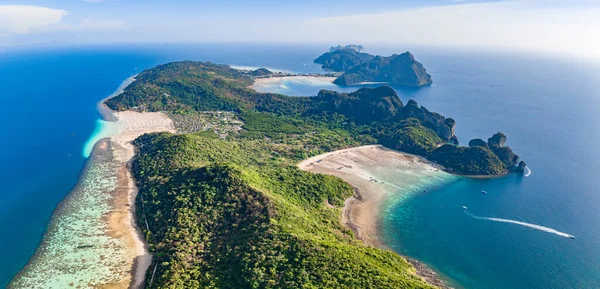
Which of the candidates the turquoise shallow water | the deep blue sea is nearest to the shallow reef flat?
the deep blue sea

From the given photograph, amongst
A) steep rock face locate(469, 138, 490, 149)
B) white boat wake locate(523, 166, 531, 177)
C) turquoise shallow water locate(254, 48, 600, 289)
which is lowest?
turquoise shallow water locate(254, 48, 600, 289)

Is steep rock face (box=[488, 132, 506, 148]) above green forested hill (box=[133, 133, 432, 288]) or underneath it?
above

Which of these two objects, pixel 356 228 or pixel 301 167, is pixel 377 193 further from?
pixel 301 167

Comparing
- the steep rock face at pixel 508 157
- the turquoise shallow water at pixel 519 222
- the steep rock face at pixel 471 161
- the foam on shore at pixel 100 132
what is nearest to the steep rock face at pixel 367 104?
the turquoise shallow water at pixel 519 222

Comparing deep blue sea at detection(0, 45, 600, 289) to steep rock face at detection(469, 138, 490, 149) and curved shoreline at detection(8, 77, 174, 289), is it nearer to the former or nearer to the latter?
curved shoreline at detection(8, 77, 174, 289)

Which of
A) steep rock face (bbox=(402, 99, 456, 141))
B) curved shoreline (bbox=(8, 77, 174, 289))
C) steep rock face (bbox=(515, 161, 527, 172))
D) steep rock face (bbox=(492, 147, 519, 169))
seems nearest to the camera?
curved shoreline (bbox=(8, 77, 174, 289))

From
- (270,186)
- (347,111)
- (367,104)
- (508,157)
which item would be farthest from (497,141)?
(270,186)

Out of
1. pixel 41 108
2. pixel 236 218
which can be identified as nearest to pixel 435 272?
pixel 236 218

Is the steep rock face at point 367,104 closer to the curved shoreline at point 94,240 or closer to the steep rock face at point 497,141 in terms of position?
the steep rock face at point 497,141
